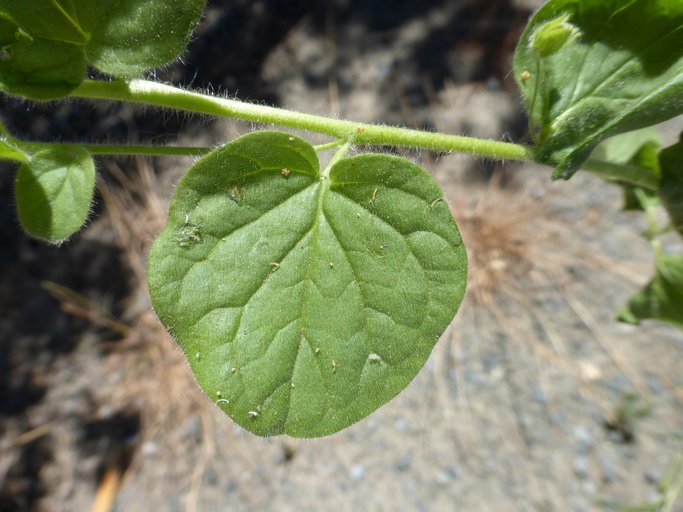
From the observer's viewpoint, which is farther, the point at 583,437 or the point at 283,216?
the point at 583,437

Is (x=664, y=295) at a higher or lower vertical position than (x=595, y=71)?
lower

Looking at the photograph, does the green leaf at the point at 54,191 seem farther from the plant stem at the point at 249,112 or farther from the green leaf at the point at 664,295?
the green leaf at the point at 664,295

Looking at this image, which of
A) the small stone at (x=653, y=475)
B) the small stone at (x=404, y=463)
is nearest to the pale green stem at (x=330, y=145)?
the small stone at (x=404, y=463)

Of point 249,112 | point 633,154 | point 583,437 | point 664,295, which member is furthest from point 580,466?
point 249,112

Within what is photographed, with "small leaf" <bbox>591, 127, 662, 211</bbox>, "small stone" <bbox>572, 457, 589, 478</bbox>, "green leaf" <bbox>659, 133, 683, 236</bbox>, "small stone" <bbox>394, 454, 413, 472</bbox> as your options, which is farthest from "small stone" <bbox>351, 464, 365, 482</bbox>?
"green leaf" <bbox>659, 133, 683, 236</bbox>

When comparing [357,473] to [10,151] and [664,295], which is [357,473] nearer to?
[664,295]
